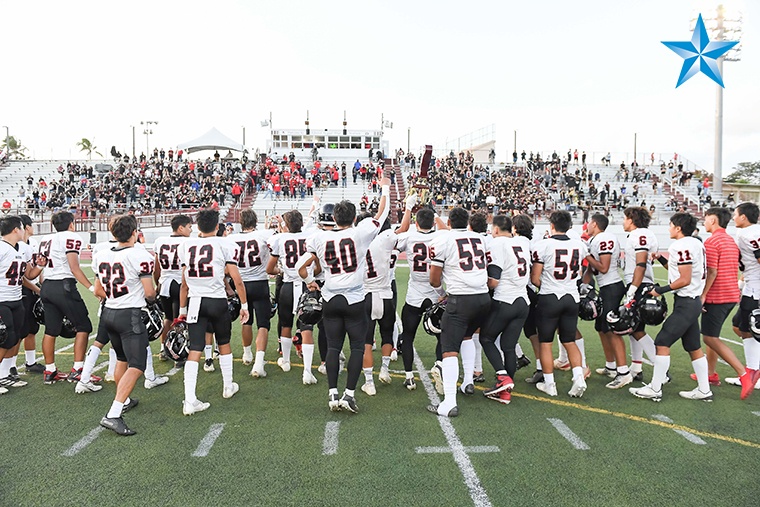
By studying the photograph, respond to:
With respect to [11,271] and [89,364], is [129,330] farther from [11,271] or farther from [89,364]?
[11,271]

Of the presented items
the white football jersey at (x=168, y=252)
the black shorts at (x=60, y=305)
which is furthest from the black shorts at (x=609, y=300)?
the black shorts at (x=60, y=305)

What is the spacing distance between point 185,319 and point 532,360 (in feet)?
14.7

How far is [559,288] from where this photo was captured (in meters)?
5.36

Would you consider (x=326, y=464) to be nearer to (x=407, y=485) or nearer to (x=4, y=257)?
(x=407, y=485)

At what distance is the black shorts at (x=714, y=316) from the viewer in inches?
217

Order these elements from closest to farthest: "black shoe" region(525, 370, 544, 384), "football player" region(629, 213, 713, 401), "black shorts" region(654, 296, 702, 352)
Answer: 1. "football player" region(629, 213, 713, 401)
2. "black shorts" region(654, 296, 702, 352)
3. "black shoe" region(525, 370, 544, 384)

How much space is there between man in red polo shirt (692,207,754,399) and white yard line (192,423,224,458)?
5.00m

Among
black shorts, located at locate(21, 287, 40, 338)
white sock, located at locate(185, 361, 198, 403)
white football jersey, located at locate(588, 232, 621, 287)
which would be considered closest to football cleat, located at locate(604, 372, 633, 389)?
white football jersey, located at locate(588, 232, 621, 287)

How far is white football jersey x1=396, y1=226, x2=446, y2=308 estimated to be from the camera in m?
5.48

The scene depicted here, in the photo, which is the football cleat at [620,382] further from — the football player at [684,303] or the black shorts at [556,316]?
the black shorts at [556,316]

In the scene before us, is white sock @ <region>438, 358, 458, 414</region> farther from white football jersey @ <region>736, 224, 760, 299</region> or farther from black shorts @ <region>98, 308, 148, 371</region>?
white football jersey @ <region>736, 224, 760, 299</region>

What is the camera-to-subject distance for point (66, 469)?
3.90 m

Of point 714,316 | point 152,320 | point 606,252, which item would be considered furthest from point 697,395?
point 152,320

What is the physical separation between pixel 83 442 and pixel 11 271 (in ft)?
7.14
